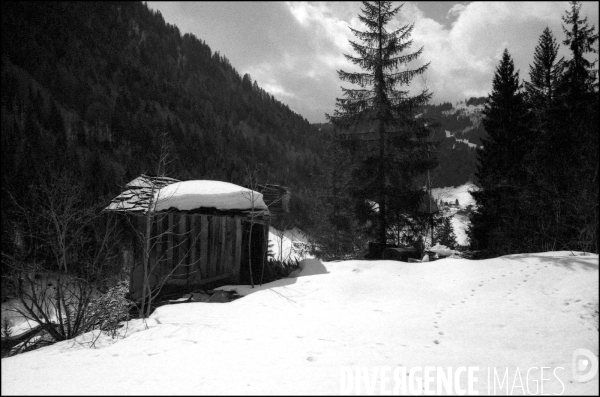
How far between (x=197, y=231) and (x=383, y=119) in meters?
8.76

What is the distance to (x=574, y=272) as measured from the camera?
14.6 feet

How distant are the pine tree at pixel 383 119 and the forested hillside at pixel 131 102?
2800cm

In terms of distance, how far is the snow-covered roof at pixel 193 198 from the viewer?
7902 mm

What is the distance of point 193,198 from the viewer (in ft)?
26.5

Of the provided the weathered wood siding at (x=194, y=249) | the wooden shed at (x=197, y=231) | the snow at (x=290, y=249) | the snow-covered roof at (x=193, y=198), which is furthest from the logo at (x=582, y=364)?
the snow at (x=290, y=249)

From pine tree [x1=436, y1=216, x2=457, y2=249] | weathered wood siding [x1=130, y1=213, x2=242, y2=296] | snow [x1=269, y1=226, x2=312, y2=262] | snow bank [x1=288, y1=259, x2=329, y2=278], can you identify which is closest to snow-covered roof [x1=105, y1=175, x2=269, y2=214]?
weathered wood siding [x1=130, y1=213, x2=242, y2=296]

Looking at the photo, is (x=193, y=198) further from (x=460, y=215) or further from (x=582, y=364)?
(x=460, y=215)

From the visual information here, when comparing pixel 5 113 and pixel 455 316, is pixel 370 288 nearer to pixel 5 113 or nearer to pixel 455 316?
pixel 455 316

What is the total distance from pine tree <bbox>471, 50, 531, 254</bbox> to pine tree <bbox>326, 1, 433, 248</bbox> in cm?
505

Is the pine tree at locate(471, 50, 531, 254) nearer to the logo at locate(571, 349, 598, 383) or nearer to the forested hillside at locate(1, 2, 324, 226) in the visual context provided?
the logo at locate(571, 349, 598, 383)

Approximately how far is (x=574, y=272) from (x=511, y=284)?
0.89m

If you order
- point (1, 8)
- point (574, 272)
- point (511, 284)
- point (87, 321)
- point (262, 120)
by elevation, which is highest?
point (1, 8)

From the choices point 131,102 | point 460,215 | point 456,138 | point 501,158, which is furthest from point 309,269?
point 456,138

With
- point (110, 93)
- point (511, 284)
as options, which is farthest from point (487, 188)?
point (110, 93)
